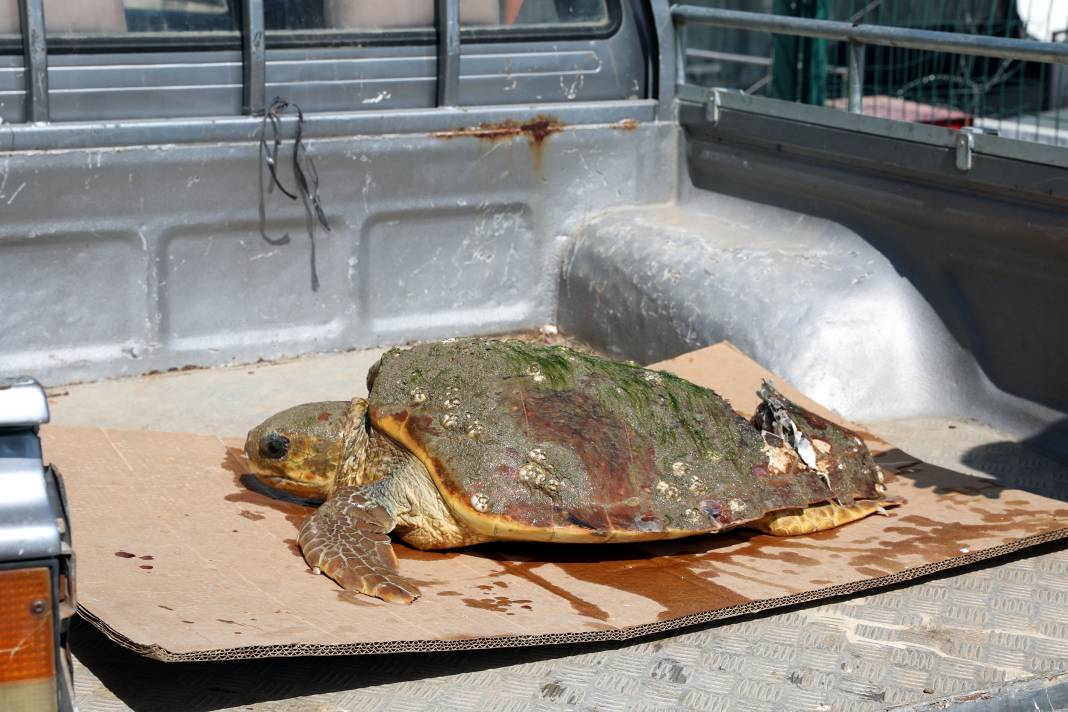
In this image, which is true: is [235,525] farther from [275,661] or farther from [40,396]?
[40,396]

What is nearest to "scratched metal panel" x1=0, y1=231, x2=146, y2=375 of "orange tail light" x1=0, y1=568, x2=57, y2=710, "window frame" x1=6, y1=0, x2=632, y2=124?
"window frame" x1=6, y1=0, x2=632, y2=124

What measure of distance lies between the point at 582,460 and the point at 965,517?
106 cm

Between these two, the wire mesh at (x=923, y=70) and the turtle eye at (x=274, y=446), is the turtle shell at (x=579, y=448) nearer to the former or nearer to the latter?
the turtle eye at (x=274, y=446)

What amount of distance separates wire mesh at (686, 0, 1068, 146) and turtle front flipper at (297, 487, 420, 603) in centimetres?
378

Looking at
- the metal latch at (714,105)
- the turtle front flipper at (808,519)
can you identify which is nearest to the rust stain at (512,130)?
the metal latch at (714,105)

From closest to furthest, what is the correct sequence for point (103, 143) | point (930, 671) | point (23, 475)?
point (23, 475) < point (930, 671) < point (103, 143)

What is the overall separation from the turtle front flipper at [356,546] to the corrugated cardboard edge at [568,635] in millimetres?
293

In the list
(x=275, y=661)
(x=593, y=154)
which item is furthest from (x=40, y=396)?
(x=593, y=154)

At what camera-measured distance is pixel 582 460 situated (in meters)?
3.08

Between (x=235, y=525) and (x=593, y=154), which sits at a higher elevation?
(x=593, y=154)

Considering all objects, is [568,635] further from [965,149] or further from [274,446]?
[965,149]

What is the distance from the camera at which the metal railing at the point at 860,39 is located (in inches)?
143

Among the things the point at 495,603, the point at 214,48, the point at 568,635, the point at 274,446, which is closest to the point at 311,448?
the point at 274,446

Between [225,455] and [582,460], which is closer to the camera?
[582,460]
